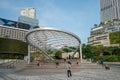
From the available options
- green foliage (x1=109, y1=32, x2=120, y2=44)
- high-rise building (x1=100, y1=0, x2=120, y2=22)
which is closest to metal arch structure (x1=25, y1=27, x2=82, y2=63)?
green foliage (x1=109, y1=32, x2=120, y2=44)

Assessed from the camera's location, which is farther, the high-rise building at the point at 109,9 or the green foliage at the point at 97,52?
the high-rise building at the point at 109,9

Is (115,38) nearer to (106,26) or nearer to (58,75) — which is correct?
(106,26)

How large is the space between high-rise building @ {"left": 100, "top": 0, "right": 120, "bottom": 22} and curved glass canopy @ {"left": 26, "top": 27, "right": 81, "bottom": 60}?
124275mm

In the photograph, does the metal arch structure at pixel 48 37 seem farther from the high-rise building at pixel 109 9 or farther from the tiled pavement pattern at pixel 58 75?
the high-rise building at pixel 109 9

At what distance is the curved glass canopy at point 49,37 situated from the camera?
38781 mm

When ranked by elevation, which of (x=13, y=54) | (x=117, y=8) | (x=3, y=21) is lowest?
(x=13, y=54)

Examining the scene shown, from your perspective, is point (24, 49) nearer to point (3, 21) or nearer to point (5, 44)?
point (5, 44)

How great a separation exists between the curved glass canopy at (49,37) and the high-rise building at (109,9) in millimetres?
124275

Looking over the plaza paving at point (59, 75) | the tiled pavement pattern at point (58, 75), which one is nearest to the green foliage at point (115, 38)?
the plaza paving at point (59, 75)

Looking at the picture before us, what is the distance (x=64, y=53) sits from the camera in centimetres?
7619

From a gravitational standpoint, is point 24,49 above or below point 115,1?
below

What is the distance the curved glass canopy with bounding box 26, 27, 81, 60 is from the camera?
127 ft

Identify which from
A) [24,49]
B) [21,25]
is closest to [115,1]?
[21,25]

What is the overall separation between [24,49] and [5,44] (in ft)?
36.6
